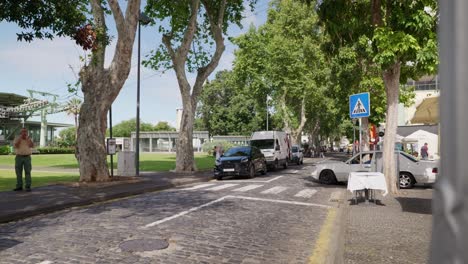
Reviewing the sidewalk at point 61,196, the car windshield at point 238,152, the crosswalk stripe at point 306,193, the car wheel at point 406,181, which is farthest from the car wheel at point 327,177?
the sidewalk at point 61,196

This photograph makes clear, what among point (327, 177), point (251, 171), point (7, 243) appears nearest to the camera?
point (7, 243)

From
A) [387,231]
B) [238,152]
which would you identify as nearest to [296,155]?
[238,152]

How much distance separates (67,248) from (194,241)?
1.89 meters

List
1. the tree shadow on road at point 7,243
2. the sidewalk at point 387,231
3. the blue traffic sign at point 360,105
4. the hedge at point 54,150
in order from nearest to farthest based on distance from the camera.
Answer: the sidewalk at point 387,231
the tree shadow on road at point 7,243
the blue traffic sign at point 360,105
the hedge at point 54,150

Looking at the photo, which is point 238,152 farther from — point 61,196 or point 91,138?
point 61,196

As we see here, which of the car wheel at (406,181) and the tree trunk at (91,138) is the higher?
the tree trunk at (91,138)

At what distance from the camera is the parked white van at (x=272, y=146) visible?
2600 centimetres

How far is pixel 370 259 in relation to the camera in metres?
5.32

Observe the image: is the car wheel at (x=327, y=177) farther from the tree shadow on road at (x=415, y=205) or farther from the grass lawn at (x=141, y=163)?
the grass lawn at (x=141, y=163)

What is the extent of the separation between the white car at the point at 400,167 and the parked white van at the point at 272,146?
922cm

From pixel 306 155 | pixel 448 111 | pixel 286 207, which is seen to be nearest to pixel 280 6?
pixel 306 155

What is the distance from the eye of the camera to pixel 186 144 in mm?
22766

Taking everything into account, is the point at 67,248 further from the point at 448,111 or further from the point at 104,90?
→ the point at 104,90

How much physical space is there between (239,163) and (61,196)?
9.45 metres
